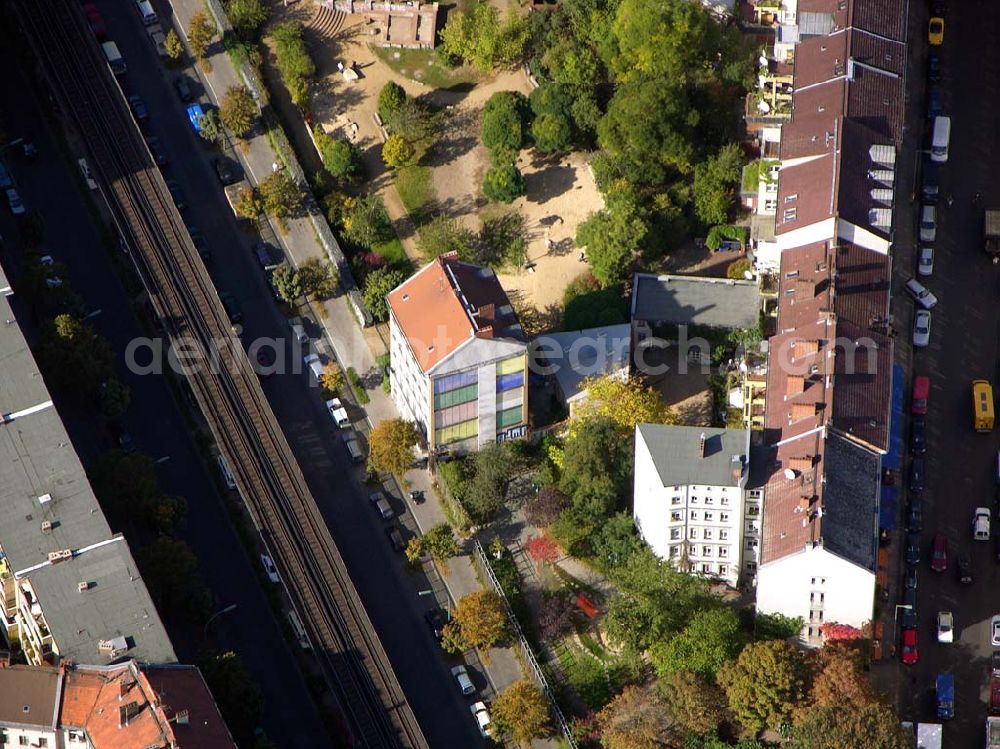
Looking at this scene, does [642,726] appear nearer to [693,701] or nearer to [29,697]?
[693,701]

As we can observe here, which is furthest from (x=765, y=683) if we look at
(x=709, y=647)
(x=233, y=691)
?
(x=233, y=691)

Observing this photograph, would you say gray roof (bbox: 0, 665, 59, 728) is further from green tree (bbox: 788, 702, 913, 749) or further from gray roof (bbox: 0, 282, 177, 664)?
green tree (bbox: 788, 702, 913, 749)

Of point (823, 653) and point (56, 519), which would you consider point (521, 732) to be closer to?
Answer: point (823, 653)

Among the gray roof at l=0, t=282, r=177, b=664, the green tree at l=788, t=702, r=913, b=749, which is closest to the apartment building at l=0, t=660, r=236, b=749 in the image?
the gray roof at l=0, t=282, r=177, b=664

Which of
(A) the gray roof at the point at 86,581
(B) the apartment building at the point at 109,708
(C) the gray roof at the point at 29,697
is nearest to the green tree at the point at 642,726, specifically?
(B) the apartment building at the point at 109,708

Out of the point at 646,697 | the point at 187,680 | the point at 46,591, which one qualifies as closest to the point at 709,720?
the point at 646,697
